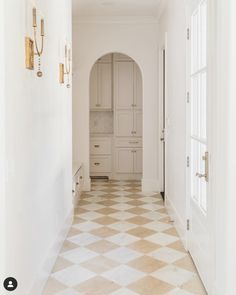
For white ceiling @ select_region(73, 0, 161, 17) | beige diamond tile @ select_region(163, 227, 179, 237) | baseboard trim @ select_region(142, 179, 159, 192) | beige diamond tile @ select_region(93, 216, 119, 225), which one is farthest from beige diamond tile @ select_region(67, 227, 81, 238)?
white ceiling @ select_region(73, 0, 161, 17)

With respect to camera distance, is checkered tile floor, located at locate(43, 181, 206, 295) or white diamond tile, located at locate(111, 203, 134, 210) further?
white diamond tile, located at locate(111, 203, 134, 210)

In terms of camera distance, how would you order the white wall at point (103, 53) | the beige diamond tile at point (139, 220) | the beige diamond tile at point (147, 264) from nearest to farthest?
the beige diamond tile at point (147, 264) < the beige diamond tile at point (139, 220) < the white wall at point (103, 53)

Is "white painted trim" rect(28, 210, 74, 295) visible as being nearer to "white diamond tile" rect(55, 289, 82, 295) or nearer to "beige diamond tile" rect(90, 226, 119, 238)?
"white diamond tile" rect(55, 289, 82, 295)

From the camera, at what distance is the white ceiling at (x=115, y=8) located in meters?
6.29

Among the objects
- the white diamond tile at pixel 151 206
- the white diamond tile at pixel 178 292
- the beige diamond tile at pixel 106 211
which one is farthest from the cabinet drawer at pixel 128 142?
the white diamond tile at pixel 178 292

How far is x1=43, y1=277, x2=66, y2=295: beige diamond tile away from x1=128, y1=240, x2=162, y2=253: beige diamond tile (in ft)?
3.56

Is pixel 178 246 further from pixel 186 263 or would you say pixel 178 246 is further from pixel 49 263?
pixel 49 263

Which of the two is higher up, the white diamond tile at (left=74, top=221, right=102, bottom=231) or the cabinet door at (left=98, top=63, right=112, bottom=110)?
the cabinet door at (left=98, top=63, right=112, bottom=110)

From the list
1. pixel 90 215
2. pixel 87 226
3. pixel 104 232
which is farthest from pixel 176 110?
pixel 90 215

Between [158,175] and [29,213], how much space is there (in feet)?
16.0

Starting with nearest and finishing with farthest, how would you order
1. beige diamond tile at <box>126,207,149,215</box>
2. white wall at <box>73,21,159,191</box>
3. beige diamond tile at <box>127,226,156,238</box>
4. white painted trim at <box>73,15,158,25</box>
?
1. beige diamond tile at <box>127,226,156,238</box>
2. beige diamond tile at <box>126,207,149,215</box>
3. white painted trim at <box>73,15,158,25</box>
4. white wall at <box>73,21,159,191</box>

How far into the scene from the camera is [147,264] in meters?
3.84

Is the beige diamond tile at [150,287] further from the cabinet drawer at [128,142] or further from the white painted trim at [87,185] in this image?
the cabinet drawer at [128,142]

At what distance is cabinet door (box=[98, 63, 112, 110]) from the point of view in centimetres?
871
